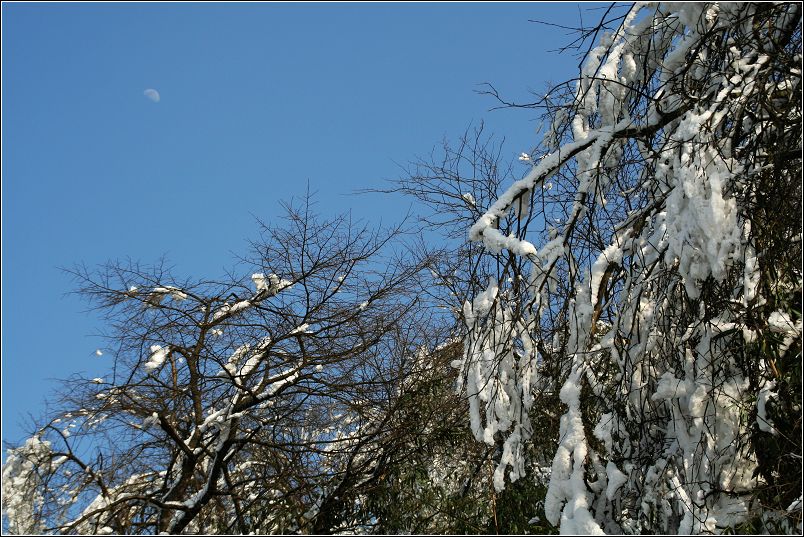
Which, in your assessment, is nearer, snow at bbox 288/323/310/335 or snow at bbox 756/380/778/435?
snow at bbox 756/380/778/435

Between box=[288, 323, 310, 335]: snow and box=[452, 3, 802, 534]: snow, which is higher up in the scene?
box=[288, 323, 310, 335]: snow

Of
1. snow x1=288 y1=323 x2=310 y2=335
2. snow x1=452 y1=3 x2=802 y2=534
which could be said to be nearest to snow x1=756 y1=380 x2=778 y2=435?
snow x1=452 y1=3 x2=802 y2=534

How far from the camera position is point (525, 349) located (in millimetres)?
3748

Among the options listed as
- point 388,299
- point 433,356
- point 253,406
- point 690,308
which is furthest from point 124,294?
point 690,308

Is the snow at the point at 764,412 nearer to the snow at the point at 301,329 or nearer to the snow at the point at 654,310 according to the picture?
the snow at the point at 654,310

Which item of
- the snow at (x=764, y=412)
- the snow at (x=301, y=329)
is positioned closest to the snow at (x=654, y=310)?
the snow at (x=764, y=412)

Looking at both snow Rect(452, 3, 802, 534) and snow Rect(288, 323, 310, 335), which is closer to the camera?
snow Rect(452, 3, 802, 534)

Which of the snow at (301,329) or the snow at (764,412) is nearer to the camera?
the snow at (764,412)

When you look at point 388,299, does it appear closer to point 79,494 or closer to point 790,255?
point 79,494

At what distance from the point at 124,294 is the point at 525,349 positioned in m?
4.49

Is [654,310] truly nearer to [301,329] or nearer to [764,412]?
[764,412]

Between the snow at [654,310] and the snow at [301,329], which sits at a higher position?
the snow at [301,329]

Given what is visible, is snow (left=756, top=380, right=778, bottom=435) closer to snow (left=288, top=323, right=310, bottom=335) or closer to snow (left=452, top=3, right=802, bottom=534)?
snow (left=452, top=3, right=802, bottom=534)

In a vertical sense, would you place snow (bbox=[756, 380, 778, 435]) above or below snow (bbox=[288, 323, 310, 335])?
below
